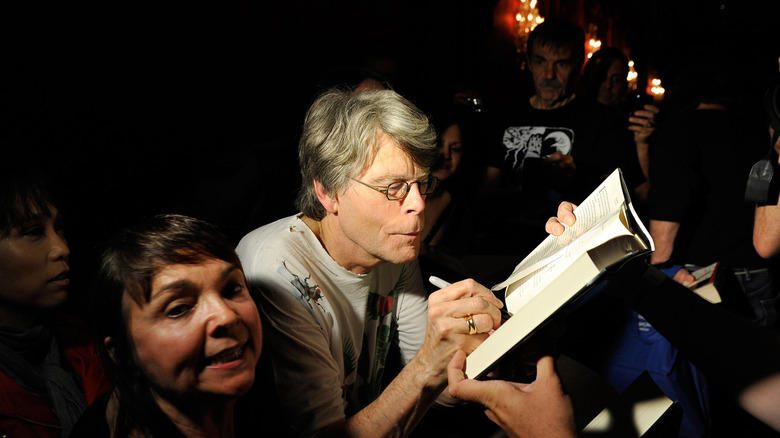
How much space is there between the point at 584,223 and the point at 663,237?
162cm

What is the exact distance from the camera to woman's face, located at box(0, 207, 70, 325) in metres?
1.30

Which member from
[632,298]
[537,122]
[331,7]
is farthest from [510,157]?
[632,298]

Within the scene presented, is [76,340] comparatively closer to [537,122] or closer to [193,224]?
[193,224]

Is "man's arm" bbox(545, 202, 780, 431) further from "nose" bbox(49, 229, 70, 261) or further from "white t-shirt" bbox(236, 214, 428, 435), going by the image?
"nose" bbox(49, 229, 70, 261)

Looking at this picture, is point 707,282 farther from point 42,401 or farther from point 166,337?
point 42,401

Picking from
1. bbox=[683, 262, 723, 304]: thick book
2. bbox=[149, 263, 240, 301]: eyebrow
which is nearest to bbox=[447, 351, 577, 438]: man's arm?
bbox=[149, 263, 240, 301]: eyebrow

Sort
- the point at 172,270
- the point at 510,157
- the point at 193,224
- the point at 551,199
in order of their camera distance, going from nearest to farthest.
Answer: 1. the point at 172,270
2. the point at 193,224
3. the point at 551,199
4. the point at 510,157

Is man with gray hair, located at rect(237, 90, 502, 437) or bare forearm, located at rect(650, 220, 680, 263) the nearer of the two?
man with gray hair, located at rect(237, 90, 502, 437)

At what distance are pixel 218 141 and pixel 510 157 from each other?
5.65ft

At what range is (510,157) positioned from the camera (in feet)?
10.4

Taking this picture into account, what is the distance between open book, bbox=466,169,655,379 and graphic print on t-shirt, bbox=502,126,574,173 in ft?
6.39

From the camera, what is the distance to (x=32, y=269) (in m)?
1.33

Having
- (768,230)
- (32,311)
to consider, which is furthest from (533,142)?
(32,311)

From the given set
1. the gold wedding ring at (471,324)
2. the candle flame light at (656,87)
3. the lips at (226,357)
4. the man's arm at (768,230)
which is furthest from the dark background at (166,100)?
the candle flame light at (656,87)
